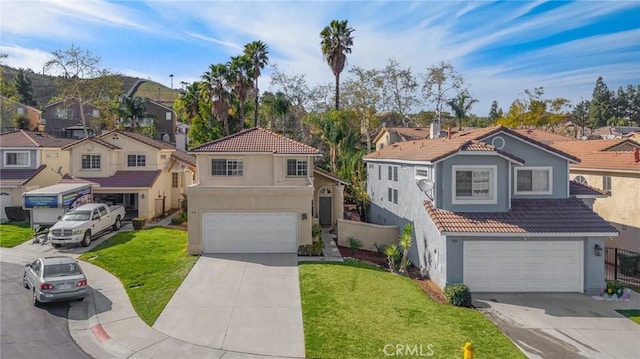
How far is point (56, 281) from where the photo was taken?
44.3 ft

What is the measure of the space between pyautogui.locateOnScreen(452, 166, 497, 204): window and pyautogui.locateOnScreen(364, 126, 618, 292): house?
0.14 ft

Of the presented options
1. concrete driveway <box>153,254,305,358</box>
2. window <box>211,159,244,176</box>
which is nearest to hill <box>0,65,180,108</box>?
window <box>211,159,244,176</box>

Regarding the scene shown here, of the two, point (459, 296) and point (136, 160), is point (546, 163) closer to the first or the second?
point (459, 296)

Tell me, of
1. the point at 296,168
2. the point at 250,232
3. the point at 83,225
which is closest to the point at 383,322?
the point at 250,232

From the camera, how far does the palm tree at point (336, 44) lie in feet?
141

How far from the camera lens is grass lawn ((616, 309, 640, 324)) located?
13.6 meters

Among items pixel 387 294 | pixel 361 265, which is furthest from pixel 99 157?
pixel 387 294

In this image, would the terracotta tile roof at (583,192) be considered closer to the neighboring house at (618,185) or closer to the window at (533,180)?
the window at (533,180)

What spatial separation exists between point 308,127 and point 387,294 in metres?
38.2

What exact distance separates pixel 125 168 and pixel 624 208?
31905 mm

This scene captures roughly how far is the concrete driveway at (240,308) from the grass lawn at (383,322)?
597 millimetres

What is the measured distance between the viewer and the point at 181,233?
2455 cm

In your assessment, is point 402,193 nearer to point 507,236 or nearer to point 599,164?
point 507,236

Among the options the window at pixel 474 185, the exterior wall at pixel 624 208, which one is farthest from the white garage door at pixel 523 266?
the exterior wall at pixel 624 208
